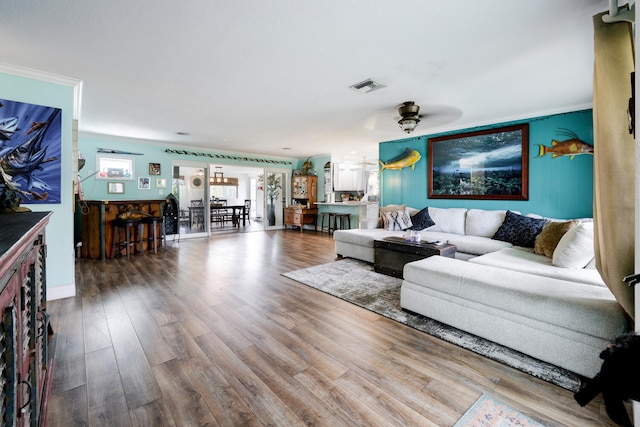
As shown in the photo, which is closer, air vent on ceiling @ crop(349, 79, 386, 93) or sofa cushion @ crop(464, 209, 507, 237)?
air vent on ceiling @ crop(349, 79, 386, 93)

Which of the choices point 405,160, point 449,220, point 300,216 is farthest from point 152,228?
point 449,220

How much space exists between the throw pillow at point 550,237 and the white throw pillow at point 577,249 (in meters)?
0.39

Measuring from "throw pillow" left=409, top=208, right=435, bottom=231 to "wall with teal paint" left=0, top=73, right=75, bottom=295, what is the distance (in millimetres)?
4838

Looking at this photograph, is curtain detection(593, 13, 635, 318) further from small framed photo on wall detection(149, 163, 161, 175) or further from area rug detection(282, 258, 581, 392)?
small framed photo on wall detection(149, 163, 161, 175)

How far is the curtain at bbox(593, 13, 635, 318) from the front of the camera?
1.39 metres

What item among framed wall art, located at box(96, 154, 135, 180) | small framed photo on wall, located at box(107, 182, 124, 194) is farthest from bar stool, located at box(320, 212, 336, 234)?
small framed photo on wall, located at box(107, 182, 124, 194)

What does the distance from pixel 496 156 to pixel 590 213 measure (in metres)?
1.48

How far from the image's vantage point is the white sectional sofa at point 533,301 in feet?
5.76

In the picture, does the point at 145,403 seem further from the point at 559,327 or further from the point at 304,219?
the point at 304,219

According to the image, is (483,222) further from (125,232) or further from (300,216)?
(125,232)

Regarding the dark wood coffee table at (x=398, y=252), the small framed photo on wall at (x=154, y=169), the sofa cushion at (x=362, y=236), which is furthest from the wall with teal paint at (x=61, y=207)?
the small framed photo on wall at (x=154, y=169)

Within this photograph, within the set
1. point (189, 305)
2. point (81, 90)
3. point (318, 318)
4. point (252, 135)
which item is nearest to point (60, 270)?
point (189, 305)

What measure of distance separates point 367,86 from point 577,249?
8.70ft

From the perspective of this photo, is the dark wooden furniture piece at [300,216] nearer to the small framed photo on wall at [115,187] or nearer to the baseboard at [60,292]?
Answer: the small framed photo on wall at [115,187]
